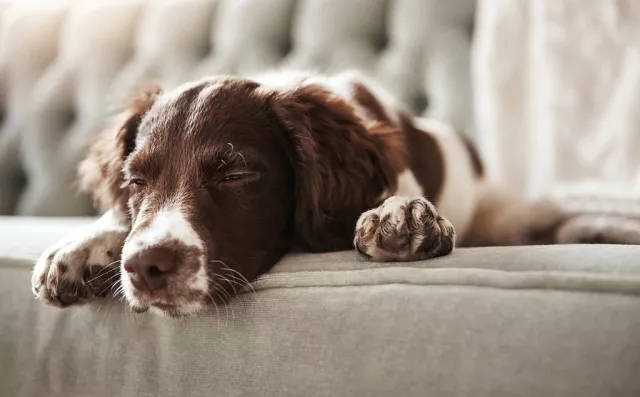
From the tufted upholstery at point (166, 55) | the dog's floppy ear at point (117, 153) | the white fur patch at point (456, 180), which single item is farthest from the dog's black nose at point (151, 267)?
the tufted upholstery at point (166, 55)

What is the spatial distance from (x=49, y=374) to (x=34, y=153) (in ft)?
6.65

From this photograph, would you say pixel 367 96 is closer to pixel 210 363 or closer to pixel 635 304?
pixel 210 363

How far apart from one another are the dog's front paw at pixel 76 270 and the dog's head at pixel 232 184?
114mm

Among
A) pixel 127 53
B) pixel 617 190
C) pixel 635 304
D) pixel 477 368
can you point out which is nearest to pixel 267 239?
pixel 477 368

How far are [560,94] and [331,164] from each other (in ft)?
3.17

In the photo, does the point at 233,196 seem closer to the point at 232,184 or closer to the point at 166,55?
the point at 232,184

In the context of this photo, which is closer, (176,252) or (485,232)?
(176,252)

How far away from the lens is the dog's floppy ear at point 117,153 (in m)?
1.65

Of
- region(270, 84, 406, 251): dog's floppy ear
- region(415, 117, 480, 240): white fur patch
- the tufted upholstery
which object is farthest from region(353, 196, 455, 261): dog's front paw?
the tufted upholstery

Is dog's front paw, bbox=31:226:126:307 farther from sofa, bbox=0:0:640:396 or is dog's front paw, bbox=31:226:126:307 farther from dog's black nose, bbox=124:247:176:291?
dog's black nose, bbox=124:247:176:291

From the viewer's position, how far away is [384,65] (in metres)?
2.46

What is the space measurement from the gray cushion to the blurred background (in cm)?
107

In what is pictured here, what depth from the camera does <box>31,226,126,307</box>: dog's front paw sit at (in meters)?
1.24

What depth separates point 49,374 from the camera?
1213 millimetres
